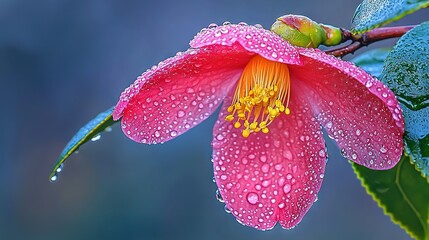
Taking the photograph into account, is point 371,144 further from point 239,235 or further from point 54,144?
point 54,144

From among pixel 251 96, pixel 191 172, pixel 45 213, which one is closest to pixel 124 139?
pixel 191 172

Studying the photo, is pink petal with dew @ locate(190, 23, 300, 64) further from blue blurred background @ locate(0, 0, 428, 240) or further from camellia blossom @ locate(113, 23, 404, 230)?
blue blurred background @ locate(0, 0, 428, 240)

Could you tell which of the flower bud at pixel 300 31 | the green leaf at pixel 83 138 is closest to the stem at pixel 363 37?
the flower bud at pixel 300 31

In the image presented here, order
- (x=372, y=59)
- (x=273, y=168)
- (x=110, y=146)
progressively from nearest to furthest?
(x=273, y=168), (x=372, y=59), (x=110, y=146)

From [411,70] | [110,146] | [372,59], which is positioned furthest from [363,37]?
[110,146]

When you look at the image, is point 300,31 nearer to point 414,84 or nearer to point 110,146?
point 414,84

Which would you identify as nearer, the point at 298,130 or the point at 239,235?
the point at 298,130
